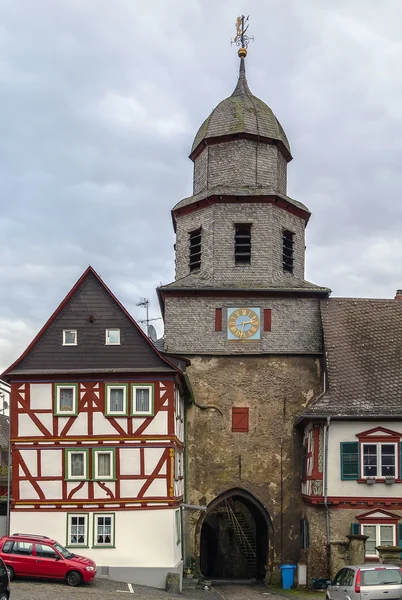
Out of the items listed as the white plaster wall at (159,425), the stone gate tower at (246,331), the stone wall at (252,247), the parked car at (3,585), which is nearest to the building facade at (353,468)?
the stone gate tower at (246,331)

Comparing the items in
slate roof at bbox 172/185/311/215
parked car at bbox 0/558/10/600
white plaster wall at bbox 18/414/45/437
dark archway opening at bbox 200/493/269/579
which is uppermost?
slate roof at bbox 172/185/311/215

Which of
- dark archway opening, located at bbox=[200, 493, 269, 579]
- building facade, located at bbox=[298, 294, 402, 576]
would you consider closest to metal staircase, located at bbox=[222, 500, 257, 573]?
dark archway opening, located at bbox=[200, 493, 269, 579]

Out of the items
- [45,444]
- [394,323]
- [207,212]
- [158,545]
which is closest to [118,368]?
[45,444]

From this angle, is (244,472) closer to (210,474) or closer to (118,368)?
(210,474)

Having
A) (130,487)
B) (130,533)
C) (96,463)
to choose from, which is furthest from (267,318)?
(130,533)

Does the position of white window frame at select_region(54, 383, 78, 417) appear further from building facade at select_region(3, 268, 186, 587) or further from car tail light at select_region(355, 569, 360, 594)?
car tail light at select_region(355, 569, 360, 594)

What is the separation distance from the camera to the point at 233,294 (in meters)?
38.8

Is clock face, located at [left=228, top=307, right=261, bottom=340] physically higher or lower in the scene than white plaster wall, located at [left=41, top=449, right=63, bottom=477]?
higher

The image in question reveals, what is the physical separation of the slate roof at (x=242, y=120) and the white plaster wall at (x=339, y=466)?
14674 millimetres

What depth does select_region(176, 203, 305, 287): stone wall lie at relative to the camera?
39.4m

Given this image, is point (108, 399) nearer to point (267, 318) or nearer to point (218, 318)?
point (218, 318)

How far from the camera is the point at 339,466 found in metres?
34.0

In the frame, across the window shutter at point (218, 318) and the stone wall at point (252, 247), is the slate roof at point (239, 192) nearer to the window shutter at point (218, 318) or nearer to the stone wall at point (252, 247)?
the stone wall at point (252, 247)

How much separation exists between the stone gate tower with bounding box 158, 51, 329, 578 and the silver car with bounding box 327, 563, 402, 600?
15.0m
